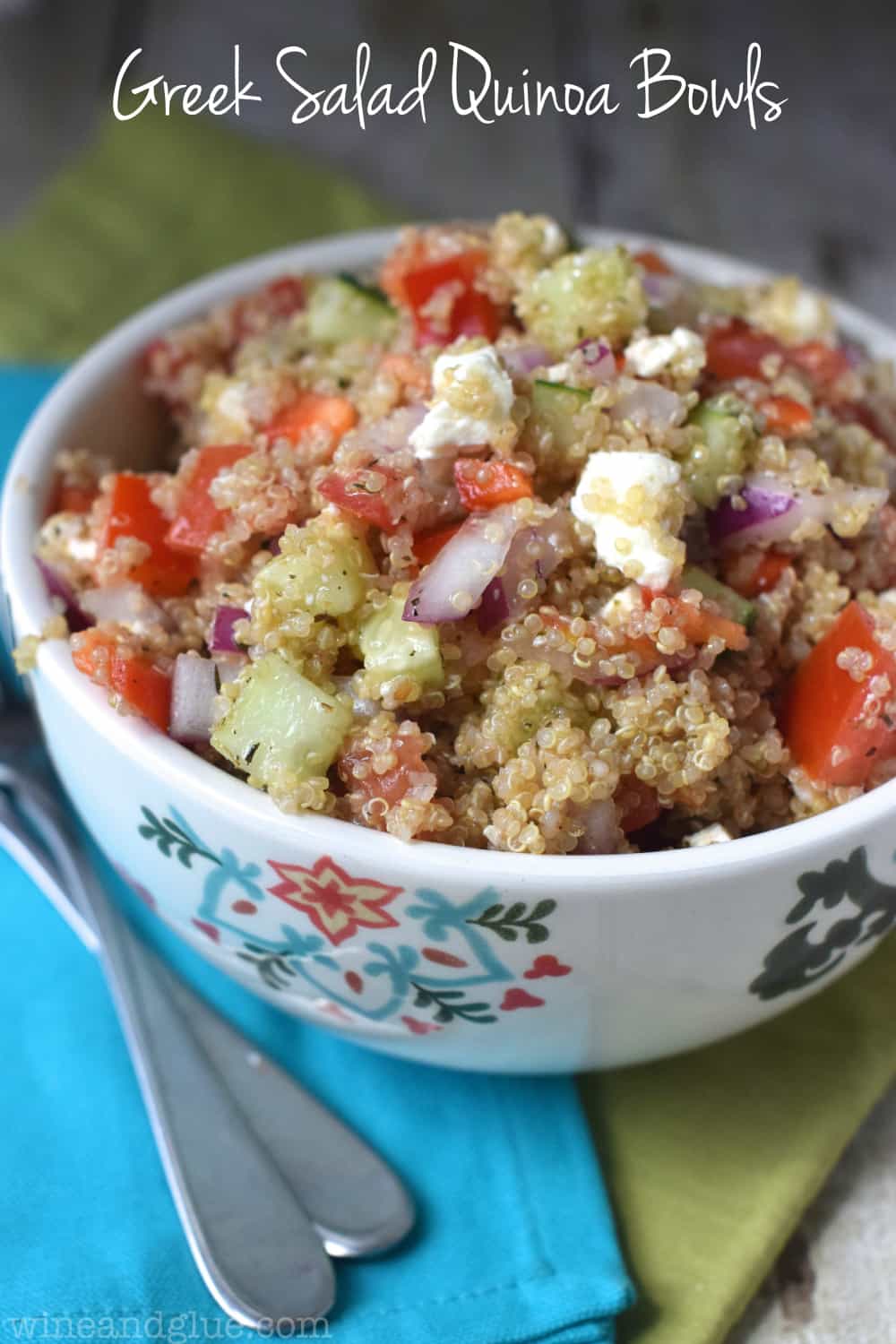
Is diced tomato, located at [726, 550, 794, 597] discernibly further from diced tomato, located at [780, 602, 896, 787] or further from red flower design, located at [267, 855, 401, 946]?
red flower design, located at [267, 855, 401, 946]

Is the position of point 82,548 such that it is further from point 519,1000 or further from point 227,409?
point 519,1000

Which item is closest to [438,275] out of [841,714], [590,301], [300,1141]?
[590,301]

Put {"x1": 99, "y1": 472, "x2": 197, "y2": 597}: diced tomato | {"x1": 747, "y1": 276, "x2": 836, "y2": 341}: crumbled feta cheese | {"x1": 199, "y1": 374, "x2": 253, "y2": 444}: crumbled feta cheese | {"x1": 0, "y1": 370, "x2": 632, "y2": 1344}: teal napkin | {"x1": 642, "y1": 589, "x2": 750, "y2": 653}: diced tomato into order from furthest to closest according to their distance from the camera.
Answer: {"x1": 747, "y1": 276, "x2": 836, "y2": 341}: crumbled feta cheese < {"x1": 199, "y1": 374, "x2": 253, "y2": 444}: crumbled feta cheese < {"x1": 99, "y1": 472, "x2": 197, "y2": 597}: diced tomato < {"x1": 0, "y1": 370, "x2": 632, "y2": 1344}: teal napkin < {"x1": 642, "y1": 589, "x2": 750, "y2": 653}: diced tomato

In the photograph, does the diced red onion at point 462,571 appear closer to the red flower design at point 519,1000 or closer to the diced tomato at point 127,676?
the diced tomato at point 127,676

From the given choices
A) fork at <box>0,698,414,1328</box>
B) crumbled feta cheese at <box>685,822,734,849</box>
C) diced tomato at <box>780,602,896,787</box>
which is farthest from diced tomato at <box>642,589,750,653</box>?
fork at <box>0,698,414,1328</box>

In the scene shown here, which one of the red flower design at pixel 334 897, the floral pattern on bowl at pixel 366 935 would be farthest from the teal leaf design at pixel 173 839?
the red flower design at pixel 334 897

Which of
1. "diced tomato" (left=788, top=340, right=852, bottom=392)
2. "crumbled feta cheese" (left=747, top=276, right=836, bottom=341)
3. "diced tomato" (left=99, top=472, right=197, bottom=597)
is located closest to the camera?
"diced tomato" (left=99, top=472, right=197, bottom=597)
